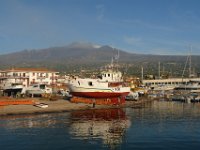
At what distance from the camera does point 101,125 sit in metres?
53.8

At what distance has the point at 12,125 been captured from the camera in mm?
50875

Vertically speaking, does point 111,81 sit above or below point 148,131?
above

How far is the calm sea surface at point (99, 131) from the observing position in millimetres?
39312

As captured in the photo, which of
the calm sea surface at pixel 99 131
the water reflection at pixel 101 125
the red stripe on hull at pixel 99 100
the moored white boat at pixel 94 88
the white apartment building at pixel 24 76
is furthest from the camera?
the white apartment building at pixel 24 76

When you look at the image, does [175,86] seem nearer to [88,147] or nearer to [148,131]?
[148,131]

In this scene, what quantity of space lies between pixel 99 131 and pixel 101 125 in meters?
5.38

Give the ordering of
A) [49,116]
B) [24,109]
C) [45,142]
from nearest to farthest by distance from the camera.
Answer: [45,142] < [49,116] < [24,109]

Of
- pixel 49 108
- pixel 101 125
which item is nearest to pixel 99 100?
pixel 49 108

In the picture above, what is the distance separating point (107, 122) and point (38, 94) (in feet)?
120

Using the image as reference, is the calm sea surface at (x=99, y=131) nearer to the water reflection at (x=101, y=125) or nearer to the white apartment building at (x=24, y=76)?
the water reflection at (x=101, y=125)

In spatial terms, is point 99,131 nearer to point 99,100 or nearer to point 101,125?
point 101,125

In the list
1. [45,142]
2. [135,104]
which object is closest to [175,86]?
[135,104]

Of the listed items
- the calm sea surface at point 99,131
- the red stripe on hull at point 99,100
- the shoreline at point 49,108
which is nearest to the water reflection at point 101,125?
the calm sea surface at point 99,131

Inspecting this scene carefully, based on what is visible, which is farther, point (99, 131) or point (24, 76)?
point (24, 76)
